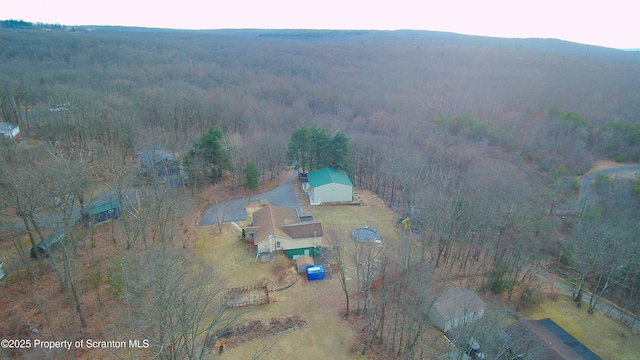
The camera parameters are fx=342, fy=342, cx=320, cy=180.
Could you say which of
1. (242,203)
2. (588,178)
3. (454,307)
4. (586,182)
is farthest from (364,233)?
(588,178)

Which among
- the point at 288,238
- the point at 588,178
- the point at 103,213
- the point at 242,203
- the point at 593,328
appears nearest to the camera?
the point at 593,328

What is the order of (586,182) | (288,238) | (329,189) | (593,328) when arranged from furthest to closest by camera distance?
(586,182), (329,189), (288,238), (593,328)

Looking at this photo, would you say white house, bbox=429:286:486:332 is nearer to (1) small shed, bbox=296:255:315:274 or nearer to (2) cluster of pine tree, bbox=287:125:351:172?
(1) small shed, bbox=296:255:315:274

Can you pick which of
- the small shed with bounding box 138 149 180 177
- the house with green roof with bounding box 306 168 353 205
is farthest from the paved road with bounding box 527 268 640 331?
the small shed with bounding box 138 149 180 177

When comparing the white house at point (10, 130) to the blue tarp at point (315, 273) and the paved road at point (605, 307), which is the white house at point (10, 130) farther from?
the paved road at point (605, 307)

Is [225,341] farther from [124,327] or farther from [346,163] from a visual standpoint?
[346,163]

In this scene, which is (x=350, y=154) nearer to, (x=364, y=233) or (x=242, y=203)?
(x=242, y=203)

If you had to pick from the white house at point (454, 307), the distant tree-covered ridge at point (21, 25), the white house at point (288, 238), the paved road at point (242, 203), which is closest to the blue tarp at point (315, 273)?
the white house at point (288, 238)
